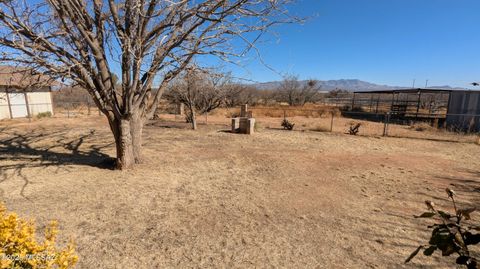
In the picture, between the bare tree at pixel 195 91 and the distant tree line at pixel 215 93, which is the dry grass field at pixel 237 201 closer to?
the distant tree line at pixel 215 93

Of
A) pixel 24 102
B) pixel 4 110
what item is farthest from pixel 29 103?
pixel 4 110

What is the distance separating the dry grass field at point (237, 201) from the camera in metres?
3.31

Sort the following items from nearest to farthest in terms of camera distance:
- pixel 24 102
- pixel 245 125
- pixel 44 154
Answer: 1. pixel 44 154
2. pixel 245 125
3. pixel 24 102

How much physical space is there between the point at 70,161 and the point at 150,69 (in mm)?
3838

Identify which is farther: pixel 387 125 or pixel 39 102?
pixel 39 102

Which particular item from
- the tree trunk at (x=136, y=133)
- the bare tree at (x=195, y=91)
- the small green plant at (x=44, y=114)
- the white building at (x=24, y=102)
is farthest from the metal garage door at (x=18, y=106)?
the tree trunk at (x=136, y=133)

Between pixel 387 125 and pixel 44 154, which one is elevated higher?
pixel 387 125

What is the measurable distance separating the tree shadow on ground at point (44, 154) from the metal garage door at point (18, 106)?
11.8 metres

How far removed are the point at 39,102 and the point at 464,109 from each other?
3240 cm

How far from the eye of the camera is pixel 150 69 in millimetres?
5879

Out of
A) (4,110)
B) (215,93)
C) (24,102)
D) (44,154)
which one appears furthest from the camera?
(24,102)

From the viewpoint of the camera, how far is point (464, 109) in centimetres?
1719

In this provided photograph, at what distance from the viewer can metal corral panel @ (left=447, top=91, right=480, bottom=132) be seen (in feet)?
52.7

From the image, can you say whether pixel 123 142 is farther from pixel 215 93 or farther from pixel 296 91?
pixel 296 91
